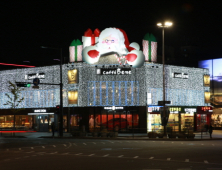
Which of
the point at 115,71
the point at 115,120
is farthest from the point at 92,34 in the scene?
the point at 115,120

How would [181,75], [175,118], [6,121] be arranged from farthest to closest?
[6,121] < [181,75] < [175,118]

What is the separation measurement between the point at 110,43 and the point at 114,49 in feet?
3.19

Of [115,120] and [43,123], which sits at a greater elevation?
[115,120]

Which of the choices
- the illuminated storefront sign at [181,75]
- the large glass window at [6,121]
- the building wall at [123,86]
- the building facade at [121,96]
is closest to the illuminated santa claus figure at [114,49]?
the building facade at [121,96]

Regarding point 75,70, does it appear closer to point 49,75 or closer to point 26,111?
point 49,75

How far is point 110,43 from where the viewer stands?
52.4 meters

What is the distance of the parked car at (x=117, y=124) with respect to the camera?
54531 millimetres

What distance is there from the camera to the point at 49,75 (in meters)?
59.2

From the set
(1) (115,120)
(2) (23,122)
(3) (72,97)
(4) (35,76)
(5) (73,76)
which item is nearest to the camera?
(1) (115,120)

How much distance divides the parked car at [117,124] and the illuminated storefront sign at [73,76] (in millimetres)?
7361

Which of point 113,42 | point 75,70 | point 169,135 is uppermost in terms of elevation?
point 113,42

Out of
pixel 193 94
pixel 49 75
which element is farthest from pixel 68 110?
pixel 193 94

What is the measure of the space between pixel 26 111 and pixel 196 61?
35.7 m

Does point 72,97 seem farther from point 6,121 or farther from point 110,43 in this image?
point 6,121
